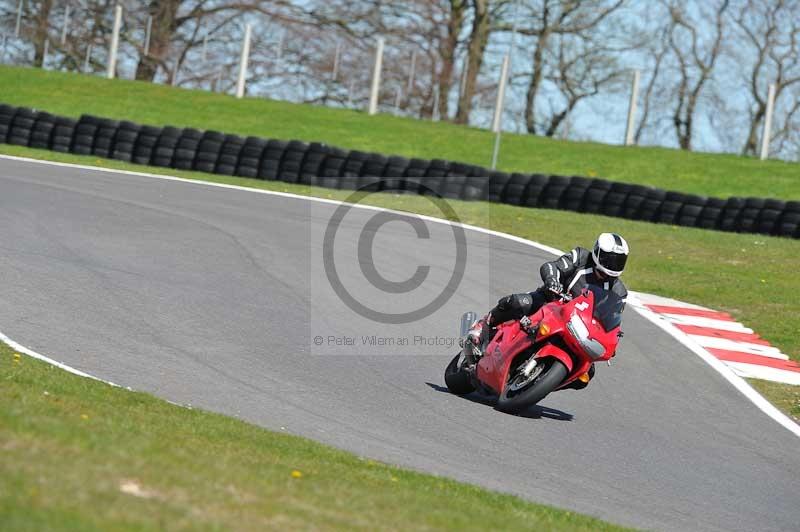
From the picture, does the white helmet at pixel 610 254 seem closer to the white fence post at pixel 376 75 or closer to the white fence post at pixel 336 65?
the white fence post at pixel 376 75

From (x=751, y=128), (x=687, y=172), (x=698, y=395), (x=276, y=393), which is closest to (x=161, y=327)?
(x=276, y=393)

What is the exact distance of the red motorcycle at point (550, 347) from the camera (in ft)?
28.7

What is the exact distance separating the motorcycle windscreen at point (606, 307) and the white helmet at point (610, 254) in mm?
148

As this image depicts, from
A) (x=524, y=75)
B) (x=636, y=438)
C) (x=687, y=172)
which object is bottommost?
(x=636, y=438)

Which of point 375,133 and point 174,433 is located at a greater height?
point 375,133

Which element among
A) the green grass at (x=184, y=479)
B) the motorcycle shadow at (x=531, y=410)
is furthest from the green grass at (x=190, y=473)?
the motorcycle shadow at (x=531, y=410)

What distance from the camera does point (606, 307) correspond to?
350 inches

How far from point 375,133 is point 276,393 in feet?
73.1

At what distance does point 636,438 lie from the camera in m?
8.96

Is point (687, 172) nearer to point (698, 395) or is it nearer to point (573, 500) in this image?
point (698, 395)

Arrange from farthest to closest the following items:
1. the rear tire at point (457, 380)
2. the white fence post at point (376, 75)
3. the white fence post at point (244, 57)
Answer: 1. the white fence post at point (244, 57)
2. the white fence post at point (376, 75)
3. the rear tire at point (457, 380)

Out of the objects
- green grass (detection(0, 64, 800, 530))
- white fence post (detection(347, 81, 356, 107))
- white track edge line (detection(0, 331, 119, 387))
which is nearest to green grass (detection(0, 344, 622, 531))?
green grass (detection(0, 64, 800, 530))
